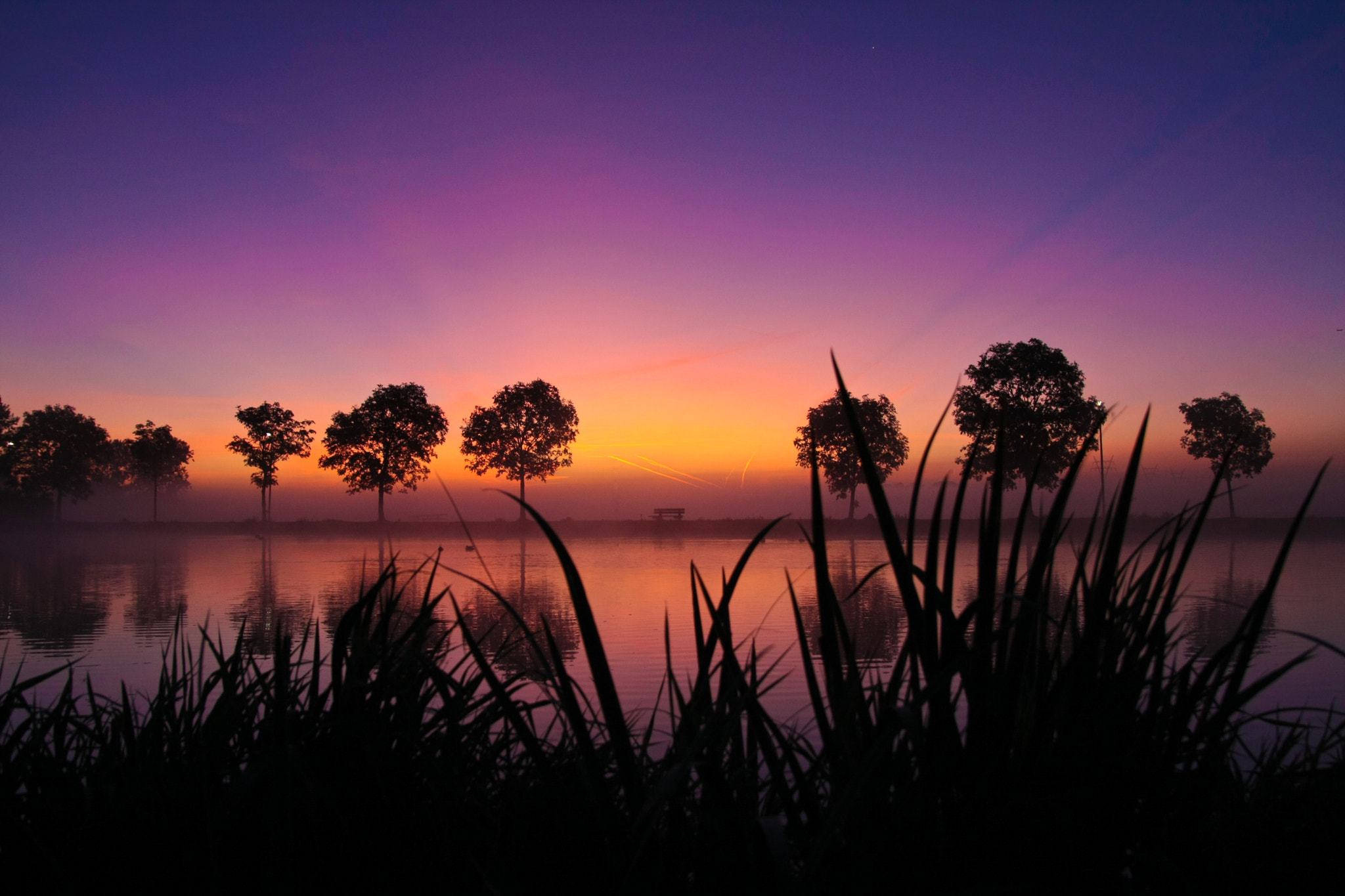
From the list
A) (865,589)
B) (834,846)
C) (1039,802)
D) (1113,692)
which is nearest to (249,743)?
(834,846)

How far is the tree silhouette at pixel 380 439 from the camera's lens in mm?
40031

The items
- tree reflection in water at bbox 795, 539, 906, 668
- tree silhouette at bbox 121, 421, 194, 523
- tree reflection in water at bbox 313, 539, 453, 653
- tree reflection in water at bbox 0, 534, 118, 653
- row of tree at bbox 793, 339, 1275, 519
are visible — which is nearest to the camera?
tree reflection in water at bbox 795, 539, 906, 668

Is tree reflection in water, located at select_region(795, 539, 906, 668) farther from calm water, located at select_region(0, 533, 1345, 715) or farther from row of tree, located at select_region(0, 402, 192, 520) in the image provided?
row of tree, located at select_region(0, 402, 192, 520)

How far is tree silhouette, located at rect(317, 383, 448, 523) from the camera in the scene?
131 ft

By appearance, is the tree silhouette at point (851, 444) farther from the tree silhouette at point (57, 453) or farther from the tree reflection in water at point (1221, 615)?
the tree silhouette at point (57, 453)

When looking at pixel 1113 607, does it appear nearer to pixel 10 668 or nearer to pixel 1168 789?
pixel 1168 789

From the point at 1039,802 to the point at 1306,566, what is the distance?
17921 mm

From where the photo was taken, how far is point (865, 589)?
1013 cm

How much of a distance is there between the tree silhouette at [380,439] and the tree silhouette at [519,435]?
2.73m

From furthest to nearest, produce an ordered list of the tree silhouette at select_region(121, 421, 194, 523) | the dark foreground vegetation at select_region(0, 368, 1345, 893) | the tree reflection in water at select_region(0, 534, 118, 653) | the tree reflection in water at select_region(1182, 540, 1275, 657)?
the tree silhouette at select_region(121, 421, 194, 523), the tree reflection in water at select_region(0, 534, 118, 653), the tree reflection in water at select_region(1182, 540, 1275, 657), the dark foreground vegetation at select_region(0, 368, 1345, 893)

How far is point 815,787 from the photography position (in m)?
1.45

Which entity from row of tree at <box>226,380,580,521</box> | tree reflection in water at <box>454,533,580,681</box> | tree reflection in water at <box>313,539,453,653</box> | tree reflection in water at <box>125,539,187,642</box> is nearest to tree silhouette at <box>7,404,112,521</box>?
row of tree at <box>226,380,580,521</box>

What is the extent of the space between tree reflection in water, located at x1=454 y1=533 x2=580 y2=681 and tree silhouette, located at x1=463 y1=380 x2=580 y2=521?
90.5 feet

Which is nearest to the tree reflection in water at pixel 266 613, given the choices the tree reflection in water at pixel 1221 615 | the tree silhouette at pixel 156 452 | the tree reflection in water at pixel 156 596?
the tree reflection in water at pixel 156 596
